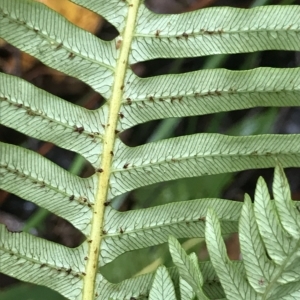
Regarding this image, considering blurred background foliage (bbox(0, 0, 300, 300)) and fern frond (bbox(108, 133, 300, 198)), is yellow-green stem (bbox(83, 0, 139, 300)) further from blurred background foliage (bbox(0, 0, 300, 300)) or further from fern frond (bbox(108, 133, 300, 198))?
blurred background foliage (bbox(0, 0, 300, 300))

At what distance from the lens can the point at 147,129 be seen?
114 cm

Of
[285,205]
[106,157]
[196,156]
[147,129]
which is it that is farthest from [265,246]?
[147,129]

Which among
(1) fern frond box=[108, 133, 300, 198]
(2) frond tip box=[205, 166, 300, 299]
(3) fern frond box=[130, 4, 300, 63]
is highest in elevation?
(3) fern frond box=[130, 4, 300, 63]

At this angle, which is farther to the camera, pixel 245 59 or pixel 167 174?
pixel 245 59

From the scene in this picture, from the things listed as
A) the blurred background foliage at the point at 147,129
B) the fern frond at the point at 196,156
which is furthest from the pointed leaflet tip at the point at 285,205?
the blurred background foliage at the point at 147,129

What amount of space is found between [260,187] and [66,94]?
2.01ft

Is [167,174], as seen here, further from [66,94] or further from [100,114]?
[66,94]

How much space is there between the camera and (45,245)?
85cm

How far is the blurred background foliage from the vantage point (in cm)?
111

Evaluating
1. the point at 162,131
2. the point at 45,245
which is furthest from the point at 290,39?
the point at 45,245

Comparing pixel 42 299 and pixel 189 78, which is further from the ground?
pixel 189 78

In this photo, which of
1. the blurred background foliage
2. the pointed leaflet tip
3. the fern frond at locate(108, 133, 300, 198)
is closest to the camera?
the pointed leaflet tip

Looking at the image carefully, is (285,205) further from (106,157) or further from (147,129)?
(147,129)

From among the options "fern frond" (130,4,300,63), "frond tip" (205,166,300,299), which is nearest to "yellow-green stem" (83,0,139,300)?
"fern frond" (130,4,300,63)
